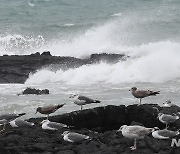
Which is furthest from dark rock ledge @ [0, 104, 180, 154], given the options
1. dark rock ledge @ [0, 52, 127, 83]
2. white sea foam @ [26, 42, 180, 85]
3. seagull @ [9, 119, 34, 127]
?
dark rock ledge @ [0, 52, 127, 83]

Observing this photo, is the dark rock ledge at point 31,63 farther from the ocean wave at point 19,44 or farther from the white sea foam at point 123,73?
the ocean wave at point 19,44

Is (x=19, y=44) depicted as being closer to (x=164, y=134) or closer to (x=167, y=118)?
(x=167, y=118)

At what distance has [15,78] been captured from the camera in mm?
18438

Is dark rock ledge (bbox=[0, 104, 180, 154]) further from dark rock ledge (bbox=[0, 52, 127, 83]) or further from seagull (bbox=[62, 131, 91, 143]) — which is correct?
dark rock ledge (bbox=[0, 52, 127, 83])

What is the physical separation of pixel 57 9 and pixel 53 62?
27496 millimetres

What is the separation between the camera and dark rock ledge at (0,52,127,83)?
1862 centimetres

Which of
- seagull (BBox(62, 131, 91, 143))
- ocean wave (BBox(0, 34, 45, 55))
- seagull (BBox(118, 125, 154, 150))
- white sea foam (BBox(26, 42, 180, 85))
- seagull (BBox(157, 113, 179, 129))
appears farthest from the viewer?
ocean wave (BBox(0, 34, 45, 55))

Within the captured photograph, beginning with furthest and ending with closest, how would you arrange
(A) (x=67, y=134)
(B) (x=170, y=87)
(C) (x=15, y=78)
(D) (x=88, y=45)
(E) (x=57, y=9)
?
(E) (x=57, y=9), (D) (x=88, y=45), (C) (x=15, y=78), (B) (x=170, y=87), (A) (x=67, y=134)

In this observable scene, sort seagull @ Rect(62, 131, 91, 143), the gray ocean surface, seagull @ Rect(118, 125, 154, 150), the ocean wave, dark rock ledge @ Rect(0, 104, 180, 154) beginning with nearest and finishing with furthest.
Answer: dark rock ledge @ Rect(0, 104, 180, 154)
seagull @ Rect(118, 125, 154, 150)
seagull @ Rect(62, 131, 91, 143)
the gray ocean surface
the ocean wave

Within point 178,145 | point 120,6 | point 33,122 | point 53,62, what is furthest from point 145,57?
point 120,6

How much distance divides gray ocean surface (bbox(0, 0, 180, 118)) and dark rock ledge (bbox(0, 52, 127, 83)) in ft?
1.44

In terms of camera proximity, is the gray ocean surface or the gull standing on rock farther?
the gray ocean surface

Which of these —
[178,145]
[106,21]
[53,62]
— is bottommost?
[178,145]

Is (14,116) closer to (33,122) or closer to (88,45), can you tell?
(33,122)
